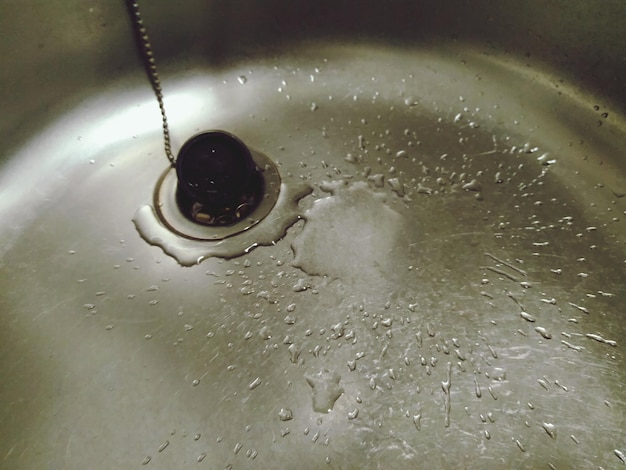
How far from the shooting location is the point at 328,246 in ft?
1.95

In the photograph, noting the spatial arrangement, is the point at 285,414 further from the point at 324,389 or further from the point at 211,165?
the point at 211,165

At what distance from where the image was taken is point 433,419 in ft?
1.54

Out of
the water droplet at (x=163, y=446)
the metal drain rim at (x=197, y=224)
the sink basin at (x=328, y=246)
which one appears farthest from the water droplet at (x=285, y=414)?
the metal drain rim at (x=197, y=224)

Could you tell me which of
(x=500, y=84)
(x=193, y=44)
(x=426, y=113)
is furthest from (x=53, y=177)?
(x=500, y=84)

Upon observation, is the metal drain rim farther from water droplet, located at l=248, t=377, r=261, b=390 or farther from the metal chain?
water droplet, located at l=248, t=377, r=261, b=390

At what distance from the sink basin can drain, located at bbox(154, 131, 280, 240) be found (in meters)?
0.02

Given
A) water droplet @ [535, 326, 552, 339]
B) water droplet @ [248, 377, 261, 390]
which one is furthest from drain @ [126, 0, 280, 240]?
water droplet @ [535, 326, 552, 339]

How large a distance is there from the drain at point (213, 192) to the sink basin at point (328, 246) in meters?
0.02

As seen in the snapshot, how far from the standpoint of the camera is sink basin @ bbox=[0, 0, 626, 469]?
0.47 metres

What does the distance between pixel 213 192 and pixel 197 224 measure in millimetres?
49

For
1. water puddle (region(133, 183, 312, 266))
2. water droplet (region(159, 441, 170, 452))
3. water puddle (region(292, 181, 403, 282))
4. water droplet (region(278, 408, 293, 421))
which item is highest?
water puddle (region(292, 181, 403, 282))

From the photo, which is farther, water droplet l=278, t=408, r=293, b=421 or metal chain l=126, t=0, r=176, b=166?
metal chain l=126, t=0, r=176, b=166

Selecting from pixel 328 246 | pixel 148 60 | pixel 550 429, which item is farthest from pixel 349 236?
pixel 148 60

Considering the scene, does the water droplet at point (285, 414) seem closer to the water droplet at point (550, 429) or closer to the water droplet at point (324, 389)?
the water droplet at point (324, 389)
